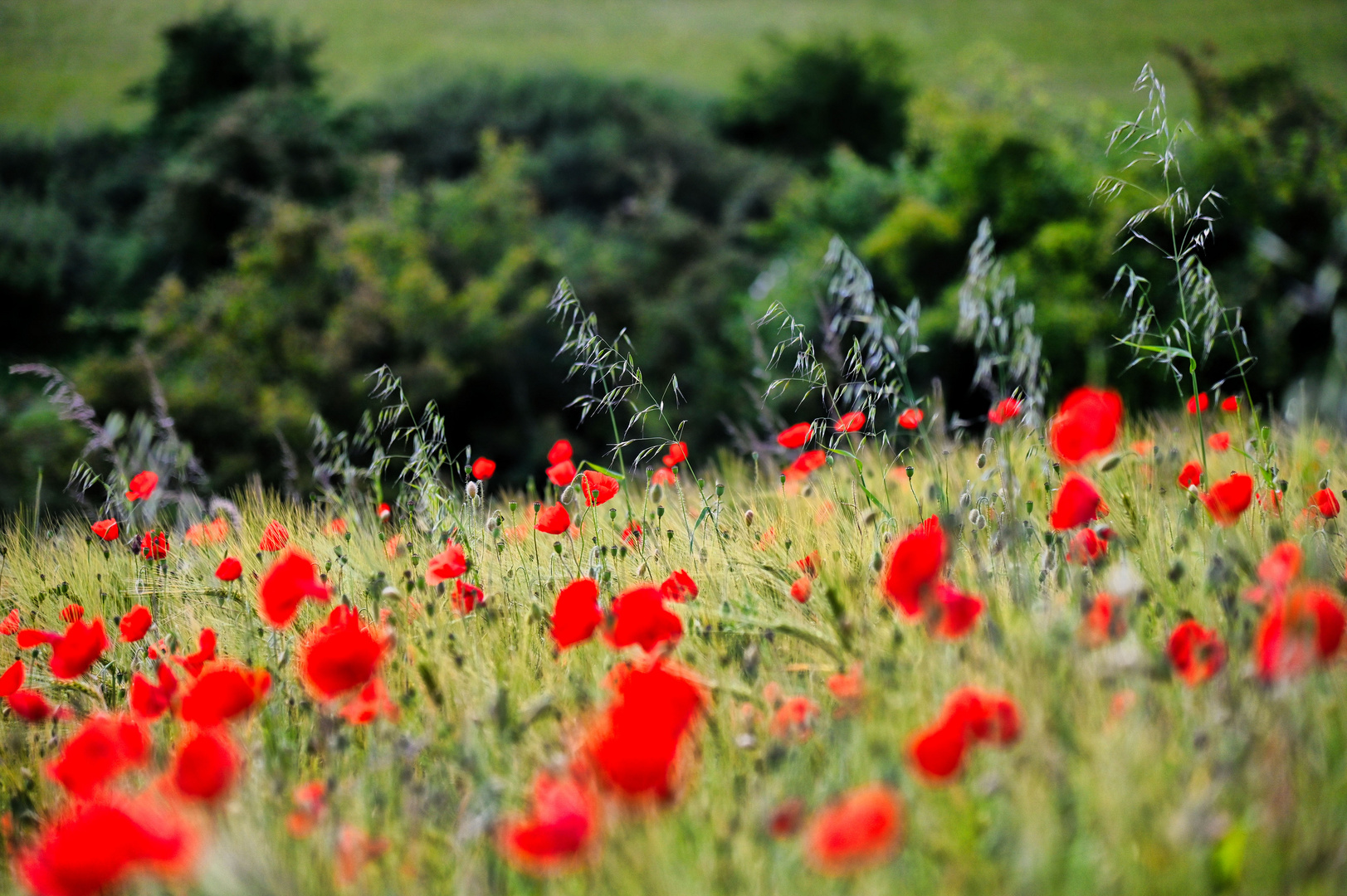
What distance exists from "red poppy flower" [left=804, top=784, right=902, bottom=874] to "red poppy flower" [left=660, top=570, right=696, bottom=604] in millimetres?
719

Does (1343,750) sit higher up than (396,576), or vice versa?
(1343,750)

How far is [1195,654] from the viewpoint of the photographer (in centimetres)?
100

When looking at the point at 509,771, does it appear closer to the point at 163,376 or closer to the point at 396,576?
the point at 396,576

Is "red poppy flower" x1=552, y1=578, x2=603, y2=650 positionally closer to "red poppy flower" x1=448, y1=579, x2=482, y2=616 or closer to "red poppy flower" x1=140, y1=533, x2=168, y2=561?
"red poppy flower" x1=448, y1=579, x2=482, y2=616

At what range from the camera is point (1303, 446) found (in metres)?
1.21

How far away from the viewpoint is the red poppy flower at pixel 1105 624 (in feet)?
3.11

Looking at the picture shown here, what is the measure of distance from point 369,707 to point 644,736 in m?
0.56

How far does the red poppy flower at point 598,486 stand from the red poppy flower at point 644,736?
0.90m

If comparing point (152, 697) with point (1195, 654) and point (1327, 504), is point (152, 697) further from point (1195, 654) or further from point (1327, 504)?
point (1327, 504)

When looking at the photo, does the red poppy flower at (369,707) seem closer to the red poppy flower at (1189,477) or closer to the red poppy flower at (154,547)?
the red poppy flower at (154,547)

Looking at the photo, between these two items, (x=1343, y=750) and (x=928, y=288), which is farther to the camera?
(x=928, y=288)

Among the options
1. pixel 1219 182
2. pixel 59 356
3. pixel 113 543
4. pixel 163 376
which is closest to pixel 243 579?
pixel 113 543

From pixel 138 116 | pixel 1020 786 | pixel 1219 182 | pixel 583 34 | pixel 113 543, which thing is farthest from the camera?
pixel 583 34

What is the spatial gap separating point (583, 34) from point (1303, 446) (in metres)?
23.5
